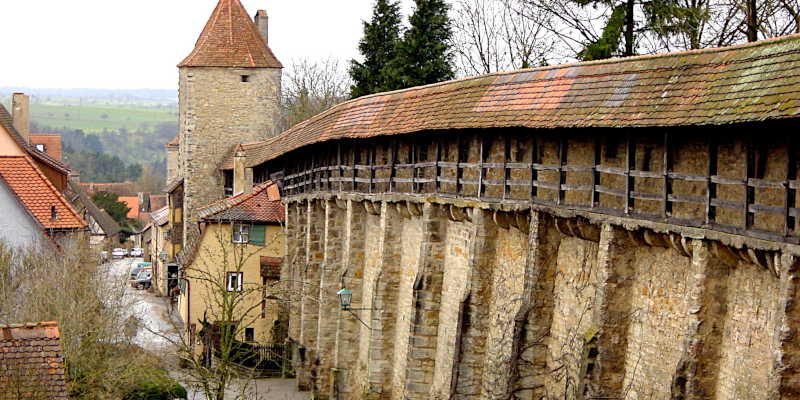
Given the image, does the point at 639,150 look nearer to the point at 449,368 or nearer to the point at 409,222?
the point at 449,368

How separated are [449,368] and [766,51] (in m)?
11.3

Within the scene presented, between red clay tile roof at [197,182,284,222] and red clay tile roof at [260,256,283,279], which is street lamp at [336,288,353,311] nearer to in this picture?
red clay tile roof at [260,256,283,279]

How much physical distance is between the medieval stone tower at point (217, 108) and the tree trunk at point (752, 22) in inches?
991

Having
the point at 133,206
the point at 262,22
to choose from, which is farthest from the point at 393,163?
the point at 133,206

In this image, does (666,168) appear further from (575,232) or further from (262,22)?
(262,22)

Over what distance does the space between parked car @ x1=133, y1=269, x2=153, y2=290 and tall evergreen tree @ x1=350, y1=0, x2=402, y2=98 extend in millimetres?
21795

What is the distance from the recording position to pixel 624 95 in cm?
1897

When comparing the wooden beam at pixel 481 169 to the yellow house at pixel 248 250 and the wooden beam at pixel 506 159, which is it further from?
the yellow house at pixel 248 250

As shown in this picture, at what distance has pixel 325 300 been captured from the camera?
35500 millimetres

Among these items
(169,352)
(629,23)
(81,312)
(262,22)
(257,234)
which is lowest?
(169,352)

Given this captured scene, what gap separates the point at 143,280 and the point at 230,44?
20.1 m

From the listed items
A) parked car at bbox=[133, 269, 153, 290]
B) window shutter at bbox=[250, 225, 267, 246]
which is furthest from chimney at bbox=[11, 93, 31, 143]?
window shutter at bbox=[250, 225, 267, 246]

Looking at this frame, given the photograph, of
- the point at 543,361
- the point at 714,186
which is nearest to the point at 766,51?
the point at 714,186

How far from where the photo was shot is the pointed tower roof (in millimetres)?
53062
